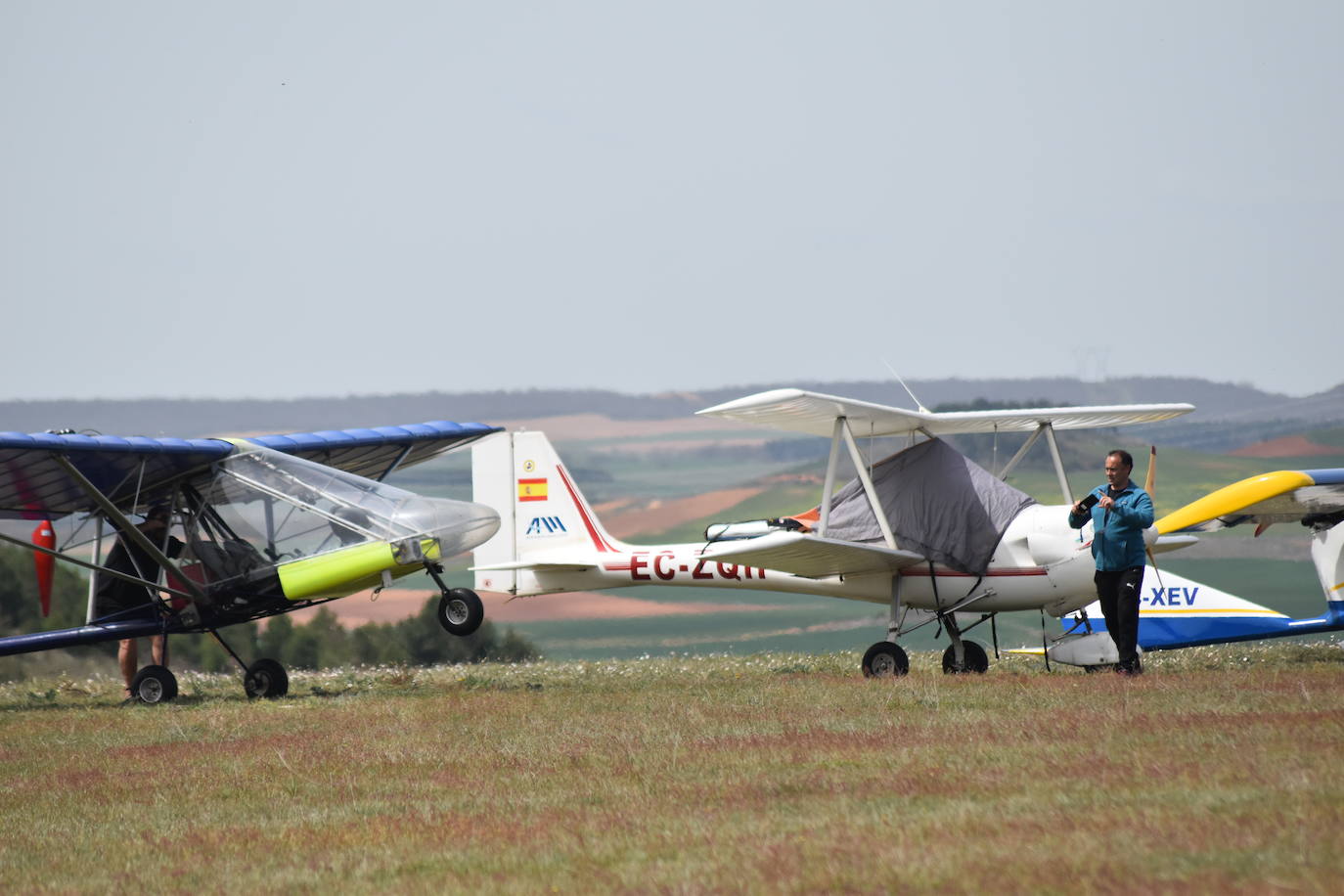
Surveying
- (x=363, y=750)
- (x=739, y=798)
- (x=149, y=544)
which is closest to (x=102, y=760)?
(x=363, y=750)

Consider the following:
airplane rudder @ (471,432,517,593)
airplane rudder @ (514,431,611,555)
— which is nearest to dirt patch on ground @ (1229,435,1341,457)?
airplane rudder @ (514,431,611,555)

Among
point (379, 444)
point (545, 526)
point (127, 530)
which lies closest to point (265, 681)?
point (127, 530)

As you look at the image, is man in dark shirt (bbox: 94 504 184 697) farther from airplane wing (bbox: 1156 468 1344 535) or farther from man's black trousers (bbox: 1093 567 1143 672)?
airplane wing (bbox: 1156 468 1344 535)

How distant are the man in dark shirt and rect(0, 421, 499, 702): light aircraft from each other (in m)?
0.03

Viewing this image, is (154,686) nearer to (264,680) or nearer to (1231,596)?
(264,680)

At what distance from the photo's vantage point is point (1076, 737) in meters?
8.02

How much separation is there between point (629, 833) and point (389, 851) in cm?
108

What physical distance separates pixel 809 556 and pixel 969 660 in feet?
7.11

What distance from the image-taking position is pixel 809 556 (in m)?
13.8

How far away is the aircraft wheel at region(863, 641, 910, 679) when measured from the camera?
13.9 meters

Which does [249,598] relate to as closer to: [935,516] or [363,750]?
[363,750]

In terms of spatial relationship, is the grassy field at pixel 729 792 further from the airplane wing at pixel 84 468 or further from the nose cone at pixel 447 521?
the airplane wing at pixel 84 468

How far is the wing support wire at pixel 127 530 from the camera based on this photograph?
1408 cm

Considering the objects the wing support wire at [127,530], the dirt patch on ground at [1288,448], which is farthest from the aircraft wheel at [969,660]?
the dirt patch on ground at [1288,448]
